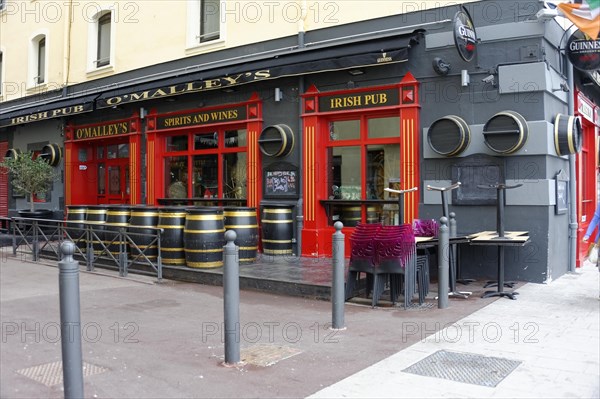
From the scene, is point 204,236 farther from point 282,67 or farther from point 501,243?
point 501,243

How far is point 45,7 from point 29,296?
43.1 feet

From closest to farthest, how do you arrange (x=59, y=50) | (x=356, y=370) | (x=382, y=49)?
1. (x=356, y=370)
2. (x=382, y=49)
3. (x=59, y=50)

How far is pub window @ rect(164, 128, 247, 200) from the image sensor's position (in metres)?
12.6

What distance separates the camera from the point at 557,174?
907cm

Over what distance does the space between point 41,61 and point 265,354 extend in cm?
1675

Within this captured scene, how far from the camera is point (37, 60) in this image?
736 inches

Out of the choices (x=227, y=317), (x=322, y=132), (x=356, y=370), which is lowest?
(x=356, y=370)

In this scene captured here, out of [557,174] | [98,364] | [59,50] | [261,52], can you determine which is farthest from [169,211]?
[59,50]

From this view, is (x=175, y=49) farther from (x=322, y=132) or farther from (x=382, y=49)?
(x=382, y=49)

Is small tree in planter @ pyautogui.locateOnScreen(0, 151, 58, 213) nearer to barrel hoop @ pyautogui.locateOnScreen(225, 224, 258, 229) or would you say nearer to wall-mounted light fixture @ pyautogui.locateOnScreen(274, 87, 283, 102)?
wall-mounted light fixture @ pyautogui.locateOnScreen(274, 87, 283, 102)

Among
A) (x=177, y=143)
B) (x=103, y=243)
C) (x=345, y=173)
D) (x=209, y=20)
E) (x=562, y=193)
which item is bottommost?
(x=103, y=243)

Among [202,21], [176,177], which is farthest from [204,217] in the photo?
[202,21]

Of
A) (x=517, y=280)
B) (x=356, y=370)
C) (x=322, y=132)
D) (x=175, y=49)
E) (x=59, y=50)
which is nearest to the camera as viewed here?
(x=356, y=370)

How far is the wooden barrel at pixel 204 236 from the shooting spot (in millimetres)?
9422
